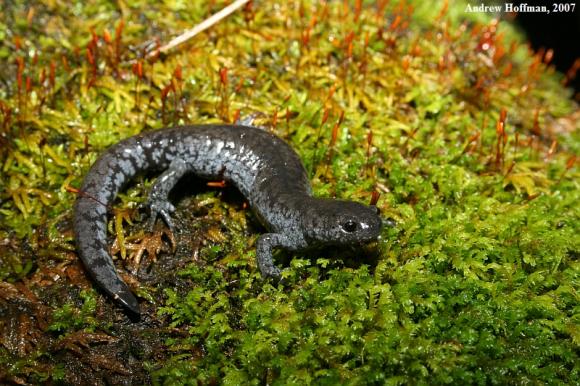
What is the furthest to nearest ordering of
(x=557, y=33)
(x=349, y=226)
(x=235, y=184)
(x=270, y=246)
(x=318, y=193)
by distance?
(x=557, y=33), (x=235, y=184), (x=318, y=193), (x=270, y=246), (x=349, y=226)

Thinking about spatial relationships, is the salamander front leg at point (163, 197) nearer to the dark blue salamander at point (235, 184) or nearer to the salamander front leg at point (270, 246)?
the dark blue salamander at point (235, 184)

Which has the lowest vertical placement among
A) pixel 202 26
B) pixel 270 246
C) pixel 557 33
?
pixel 270 246

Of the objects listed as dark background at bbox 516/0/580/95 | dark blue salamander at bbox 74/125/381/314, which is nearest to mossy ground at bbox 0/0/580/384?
dark blue salamander at bbox 74/125/381/314

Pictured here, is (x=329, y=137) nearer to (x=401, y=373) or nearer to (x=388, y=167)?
(x=388, y=167)

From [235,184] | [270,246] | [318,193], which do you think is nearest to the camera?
[270,246]

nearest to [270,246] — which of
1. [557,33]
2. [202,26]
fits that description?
[202,26]

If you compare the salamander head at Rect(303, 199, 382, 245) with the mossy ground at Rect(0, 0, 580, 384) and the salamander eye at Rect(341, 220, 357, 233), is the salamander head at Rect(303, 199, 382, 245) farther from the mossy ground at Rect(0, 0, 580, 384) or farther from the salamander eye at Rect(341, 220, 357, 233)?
the mossy ground at Rect(0, 0, 580, 384)

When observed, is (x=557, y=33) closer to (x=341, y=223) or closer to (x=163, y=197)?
(x=341, y=223)
